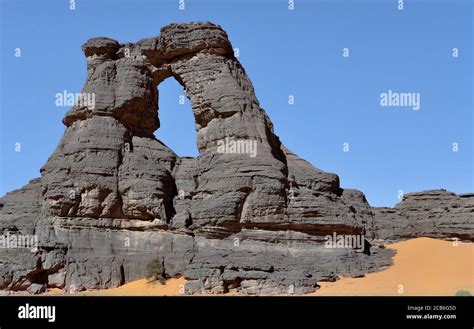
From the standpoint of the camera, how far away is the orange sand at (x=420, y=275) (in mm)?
30016

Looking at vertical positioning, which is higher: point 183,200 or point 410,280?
point 183,200

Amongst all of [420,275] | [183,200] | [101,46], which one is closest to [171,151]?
[183,200]

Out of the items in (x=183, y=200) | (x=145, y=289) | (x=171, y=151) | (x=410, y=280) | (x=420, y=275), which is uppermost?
(x=171, y=151)

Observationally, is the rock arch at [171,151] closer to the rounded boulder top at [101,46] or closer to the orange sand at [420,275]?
the rounded boulder top at [101,46]

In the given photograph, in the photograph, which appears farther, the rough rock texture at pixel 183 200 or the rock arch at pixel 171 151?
the rock arch at pixel 171 151

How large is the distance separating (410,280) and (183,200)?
14146mm

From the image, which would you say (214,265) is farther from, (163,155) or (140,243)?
(163,155)

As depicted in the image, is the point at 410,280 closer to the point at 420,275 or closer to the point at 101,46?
the point at 420,275

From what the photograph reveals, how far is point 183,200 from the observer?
37406 mm

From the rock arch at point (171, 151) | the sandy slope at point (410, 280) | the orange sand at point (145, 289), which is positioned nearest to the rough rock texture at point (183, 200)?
the rock arch at point (171, 151)

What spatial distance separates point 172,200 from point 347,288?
12811 mm

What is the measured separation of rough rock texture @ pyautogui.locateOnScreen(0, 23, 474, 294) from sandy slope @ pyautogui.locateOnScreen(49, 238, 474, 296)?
37.3 inches

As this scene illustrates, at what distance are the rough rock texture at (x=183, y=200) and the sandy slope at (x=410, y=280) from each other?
0.95 metres
